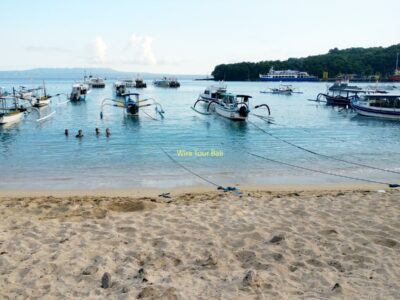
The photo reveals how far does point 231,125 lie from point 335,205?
28.6 meters

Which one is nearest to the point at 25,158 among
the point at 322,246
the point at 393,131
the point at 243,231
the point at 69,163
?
the point at 69,163

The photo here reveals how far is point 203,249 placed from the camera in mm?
7797

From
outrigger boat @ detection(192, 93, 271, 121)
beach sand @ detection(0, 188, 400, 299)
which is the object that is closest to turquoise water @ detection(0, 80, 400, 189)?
outrigger boat @ detection(192, 93, 271, 121)

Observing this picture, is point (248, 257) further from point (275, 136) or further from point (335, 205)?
point (275, 136)

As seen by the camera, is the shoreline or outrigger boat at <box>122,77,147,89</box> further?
outrigger boat at <box>122,77,147,89</box>

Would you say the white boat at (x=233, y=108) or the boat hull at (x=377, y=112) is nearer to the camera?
the white boat at (x=233, y=108)

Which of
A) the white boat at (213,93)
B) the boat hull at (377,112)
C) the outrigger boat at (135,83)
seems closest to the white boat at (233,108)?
the white boat at (213,93)

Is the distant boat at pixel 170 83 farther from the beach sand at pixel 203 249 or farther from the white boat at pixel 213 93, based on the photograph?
the beach sand at pixel 203 249

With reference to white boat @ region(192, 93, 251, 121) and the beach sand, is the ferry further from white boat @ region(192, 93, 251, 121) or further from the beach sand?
the beach sand

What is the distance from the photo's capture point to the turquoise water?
57.1 ft

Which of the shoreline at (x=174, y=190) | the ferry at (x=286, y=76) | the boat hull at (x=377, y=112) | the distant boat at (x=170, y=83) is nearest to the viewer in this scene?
the shoreline at (x=174, y=190)

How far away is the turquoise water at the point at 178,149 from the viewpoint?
685 inches

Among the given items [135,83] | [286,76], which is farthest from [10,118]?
[286,76]

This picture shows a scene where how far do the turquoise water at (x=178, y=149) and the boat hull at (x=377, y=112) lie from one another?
1.58 meters
